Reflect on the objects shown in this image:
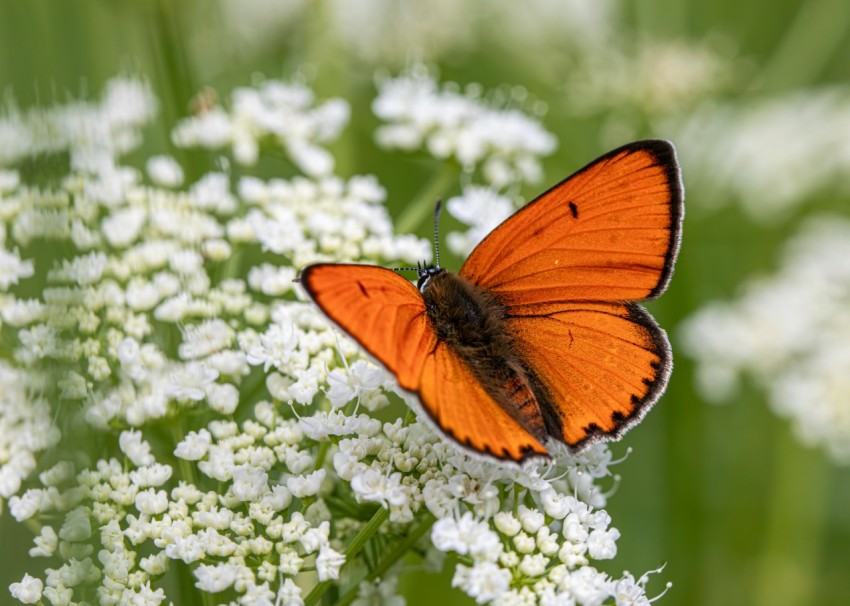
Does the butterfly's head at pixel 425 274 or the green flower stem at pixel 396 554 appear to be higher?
the butterfly's head at pixel 425 274

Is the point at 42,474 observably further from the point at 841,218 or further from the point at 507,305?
the point at 841,218

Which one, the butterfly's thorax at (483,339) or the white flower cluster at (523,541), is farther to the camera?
the butterfly's thorax at (483,339)

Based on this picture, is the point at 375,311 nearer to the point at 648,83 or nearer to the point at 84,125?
the point at 84,125

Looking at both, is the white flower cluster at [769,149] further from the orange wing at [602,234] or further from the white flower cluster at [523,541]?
the white flower cluster at [523,541]

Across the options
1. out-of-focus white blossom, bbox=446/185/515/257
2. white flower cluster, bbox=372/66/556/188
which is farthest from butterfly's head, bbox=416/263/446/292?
white flower cluster, bbox=372/66/556/188

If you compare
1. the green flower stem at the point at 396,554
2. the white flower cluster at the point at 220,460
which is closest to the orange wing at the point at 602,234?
the white flower cluster at the point at 220,460

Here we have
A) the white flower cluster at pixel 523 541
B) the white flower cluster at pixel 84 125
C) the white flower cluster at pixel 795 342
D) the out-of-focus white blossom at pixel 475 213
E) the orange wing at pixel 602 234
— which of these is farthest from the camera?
the white flower cluster at pixel 795 342

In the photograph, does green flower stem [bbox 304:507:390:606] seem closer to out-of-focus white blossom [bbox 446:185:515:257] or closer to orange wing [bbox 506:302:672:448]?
orange wing [bbox 506:302:672:448]
